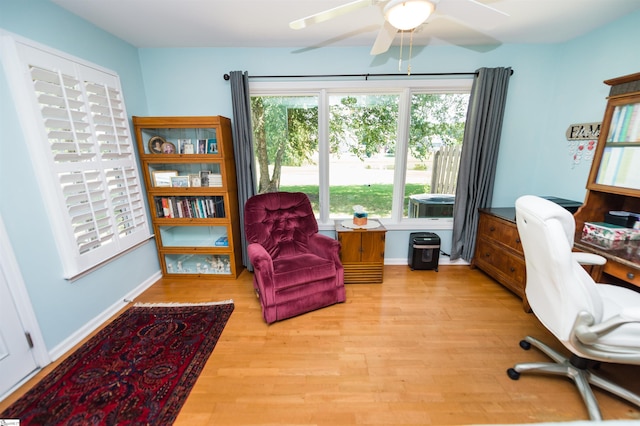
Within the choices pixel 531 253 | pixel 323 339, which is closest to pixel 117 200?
pixel 323 339

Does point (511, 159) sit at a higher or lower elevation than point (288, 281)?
higher

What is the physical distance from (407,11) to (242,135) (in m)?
1.95

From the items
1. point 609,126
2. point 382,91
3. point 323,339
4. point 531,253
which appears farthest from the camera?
point 382,91

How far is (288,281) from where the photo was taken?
79.8 inches

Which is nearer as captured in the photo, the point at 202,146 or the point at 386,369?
the point at 386,369

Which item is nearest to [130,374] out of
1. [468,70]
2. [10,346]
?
[10,346]

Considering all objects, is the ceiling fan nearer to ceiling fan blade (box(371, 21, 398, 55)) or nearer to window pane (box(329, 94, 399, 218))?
ceiling fan blade (box(371, 21, 398, 55))

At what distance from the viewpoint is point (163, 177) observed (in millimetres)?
2633

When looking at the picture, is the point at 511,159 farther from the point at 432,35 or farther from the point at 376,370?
the point at 376,370

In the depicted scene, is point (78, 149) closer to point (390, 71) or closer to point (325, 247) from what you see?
point (325, 247)

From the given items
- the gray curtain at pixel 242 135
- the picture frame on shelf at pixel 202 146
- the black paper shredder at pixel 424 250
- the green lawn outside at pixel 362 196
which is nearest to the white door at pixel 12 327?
the picture frame on shelf at pixel 202 146

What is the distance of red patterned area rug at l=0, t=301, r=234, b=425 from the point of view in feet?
4.42

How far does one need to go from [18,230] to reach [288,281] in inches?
69.7

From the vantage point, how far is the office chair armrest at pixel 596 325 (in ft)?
3.66
